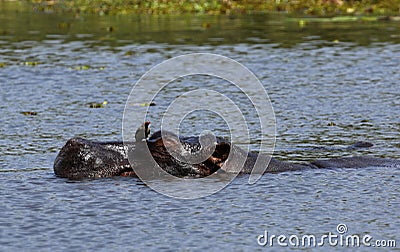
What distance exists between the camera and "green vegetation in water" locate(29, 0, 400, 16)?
32.2m

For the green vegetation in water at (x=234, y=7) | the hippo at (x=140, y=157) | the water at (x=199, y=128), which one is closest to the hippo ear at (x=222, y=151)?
the hippo at (x=140, y=157)

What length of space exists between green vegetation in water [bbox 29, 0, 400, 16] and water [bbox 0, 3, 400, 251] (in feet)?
13.7

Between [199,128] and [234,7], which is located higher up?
[234,7]

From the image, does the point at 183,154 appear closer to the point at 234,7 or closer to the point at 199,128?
the point at 199,128

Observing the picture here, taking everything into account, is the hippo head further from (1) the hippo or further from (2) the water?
(2) the water

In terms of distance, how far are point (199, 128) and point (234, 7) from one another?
823 inches

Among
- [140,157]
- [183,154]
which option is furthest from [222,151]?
[140,157]

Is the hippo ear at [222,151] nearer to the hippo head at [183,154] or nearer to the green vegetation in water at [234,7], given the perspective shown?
the hippo head at [183,154]

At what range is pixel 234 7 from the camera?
112 feet

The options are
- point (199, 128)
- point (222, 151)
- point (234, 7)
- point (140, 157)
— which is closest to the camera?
point (140, 157)

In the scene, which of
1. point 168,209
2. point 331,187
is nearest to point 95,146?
point 168,209

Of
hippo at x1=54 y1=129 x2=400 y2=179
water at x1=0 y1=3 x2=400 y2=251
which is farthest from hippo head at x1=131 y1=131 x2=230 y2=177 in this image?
water at x1=0 y1=3 x2=400 y2=251

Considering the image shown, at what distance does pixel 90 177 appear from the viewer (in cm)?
1036

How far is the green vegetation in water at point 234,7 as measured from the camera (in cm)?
3222
